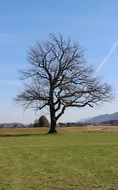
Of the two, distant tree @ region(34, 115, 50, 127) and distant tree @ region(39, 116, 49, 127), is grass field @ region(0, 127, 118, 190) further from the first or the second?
distant tree @ region(39, 116, 49, 127)

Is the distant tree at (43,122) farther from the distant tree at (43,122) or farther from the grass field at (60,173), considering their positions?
the grass field at (60,173)

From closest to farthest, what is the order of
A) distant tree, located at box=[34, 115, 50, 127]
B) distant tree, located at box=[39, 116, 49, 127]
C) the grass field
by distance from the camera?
the grass field, distant tree, located at box=[34, 115, 50, 127], distant tree, located at box=[39, 116, 49, 127]

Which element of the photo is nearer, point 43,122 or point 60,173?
point 60,173

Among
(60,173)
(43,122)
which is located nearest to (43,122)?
(43,122)

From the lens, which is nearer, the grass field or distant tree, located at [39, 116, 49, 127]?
the grass field

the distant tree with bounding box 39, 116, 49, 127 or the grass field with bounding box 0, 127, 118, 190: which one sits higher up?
the distant tree with bounding box 39, 116, 49, 127

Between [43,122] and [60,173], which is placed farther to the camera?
[43,122]

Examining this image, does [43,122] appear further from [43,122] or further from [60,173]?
[60,173]

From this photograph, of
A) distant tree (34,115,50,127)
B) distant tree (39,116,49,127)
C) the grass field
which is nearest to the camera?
the grass field

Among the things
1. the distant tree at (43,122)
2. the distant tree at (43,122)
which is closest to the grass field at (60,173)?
the distant tree at (43,122)

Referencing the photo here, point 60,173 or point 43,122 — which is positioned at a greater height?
point 43,122

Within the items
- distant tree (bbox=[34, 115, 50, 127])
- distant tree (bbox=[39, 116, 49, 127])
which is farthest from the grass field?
distant tree (bbox=[39, 116, 49, 127])

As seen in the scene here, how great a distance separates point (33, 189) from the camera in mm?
11539

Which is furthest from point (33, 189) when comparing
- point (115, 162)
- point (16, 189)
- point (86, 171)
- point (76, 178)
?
point (115, 162)
